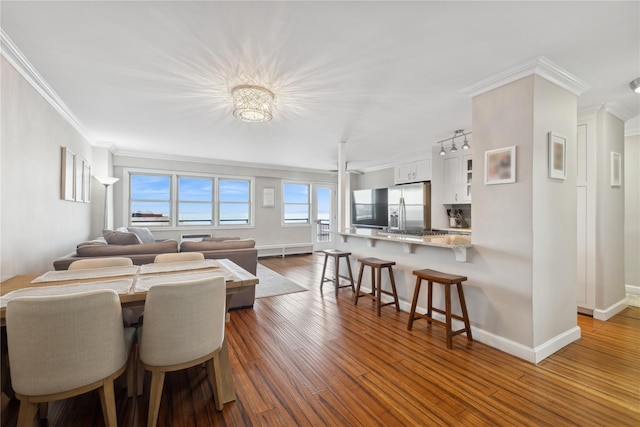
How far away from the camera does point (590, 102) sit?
3.05 metres

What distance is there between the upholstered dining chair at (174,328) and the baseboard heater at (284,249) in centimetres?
563

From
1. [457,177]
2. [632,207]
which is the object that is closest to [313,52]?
[457,177]

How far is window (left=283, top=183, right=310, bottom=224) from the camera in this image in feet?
25.4

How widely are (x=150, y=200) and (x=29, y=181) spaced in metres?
3.86

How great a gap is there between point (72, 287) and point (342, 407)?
185 cm

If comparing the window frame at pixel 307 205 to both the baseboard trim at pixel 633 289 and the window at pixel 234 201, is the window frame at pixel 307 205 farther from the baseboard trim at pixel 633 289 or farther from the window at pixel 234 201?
the baseboard trim at pixel 633 289

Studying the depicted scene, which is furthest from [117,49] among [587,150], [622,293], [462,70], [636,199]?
[636,199]

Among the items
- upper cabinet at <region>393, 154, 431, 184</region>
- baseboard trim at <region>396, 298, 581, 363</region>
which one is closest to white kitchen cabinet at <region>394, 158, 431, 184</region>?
upper cabinet at <region>393, 154, 431, 184</region>

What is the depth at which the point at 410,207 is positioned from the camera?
5.79 m

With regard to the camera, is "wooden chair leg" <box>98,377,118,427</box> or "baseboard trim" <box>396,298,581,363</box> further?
"baseboard trim" <box>396,298,581,363</box>

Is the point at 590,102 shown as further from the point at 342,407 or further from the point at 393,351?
the point at 342,407

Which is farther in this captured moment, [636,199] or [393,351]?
[636,199]

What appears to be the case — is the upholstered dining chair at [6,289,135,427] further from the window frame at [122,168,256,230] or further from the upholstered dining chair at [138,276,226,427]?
the window frame at [122,168,256,230]

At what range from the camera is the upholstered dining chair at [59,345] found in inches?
48.4
